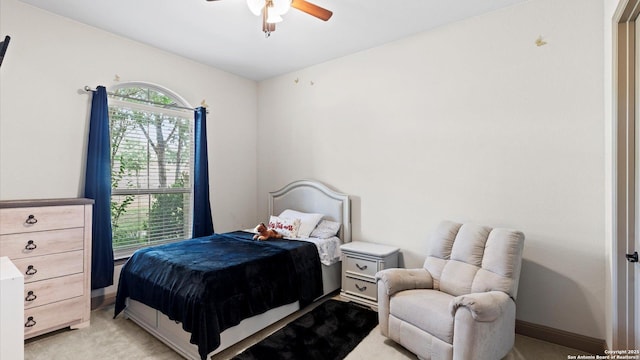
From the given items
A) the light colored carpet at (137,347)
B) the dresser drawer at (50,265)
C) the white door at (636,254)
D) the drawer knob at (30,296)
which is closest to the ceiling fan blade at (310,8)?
the white door at (636,254)

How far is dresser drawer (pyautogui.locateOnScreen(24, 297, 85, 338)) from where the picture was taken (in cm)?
234

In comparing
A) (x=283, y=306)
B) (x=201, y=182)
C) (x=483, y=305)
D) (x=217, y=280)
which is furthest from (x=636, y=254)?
(x=201, y=182)

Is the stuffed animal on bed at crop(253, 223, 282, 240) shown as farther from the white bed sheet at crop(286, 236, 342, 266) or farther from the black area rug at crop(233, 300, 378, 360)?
the black area rug at crop(233, 300, 378, 360)

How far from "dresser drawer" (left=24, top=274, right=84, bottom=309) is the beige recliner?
2.60 m

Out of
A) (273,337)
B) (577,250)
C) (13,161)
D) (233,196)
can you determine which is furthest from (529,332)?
(13,161)

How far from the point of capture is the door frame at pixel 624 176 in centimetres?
180

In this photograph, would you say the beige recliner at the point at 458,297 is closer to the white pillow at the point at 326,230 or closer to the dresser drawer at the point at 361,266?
the dresser drawer at the point at 361,266

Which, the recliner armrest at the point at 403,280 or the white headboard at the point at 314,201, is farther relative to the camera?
the white headboard at the point at 314,201

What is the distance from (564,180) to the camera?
7.81 feet

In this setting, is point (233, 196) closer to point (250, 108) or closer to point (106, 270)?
point (250, 108)

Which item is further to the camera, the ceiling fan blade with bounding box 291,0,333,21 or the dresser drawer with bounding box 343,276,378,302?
the dresser drawer with bounding box 343,276,378,302

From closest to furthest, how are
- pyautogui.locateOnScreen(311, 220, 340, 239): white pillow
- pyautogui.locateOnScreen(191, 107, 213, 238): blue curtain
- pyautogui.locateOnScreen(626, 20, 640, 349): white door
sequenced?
1. pyautogui.locateOnScreen(626, 20, 640, 349): white door
2. pyautogui.locateOnScreen(311, 220, 340, 239): white pillow
3. pyautogui.locateOnScreen(191, 107, 213, 238): blue curtain

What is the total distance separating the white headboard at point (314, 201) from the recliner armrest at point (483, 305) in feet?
5.74

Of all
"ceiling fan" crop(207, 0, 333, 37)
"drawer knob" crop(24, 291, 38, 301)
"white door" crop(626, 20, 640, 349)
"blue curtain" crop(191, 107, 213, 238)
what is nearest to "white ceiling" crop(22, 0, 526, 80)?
"ceiling fan" crop(207, 0, 333, 37)
